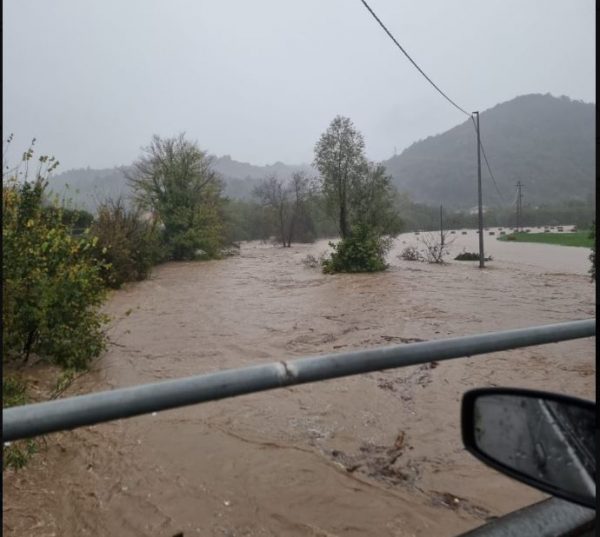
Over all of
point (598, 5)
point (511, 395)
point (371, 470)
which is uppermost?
point (598, 5)

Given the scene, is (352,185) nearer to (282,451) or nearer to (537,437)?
(282,451)

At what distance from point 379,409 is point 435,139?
575 feet

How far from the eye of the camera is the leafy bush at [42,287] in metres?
6.21

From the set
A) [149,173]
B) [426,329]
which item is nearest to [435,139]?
[149,173]

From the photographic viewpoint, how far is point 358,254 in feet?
78.3

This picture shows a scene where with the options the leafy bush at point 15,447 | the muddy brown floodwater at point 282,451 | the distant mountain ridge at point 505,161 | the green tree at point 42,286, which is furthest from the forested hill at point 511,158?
the leafy bush at point 15,447

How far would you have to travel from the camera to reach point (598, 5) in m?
1.58

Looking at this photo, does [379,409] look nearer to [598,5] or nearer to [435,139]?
[598,5]

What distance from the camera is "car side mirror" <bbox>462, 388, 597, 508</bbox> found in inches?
50.4

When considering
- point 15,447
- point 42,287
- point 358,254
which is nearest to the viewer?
point 15,447

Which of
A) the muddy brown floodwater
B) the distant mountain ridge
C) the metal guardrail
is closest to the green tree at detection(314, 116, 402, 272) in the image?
the muddy brown floodwater

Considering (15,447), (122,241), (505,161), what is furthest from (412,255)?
(505,161)

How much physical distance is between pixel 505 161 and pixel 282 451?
363ft

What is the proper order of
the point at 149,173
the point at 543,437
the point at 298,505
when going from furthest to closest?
the point at 149,173 < the point at 298,505 < the point at 543,437
